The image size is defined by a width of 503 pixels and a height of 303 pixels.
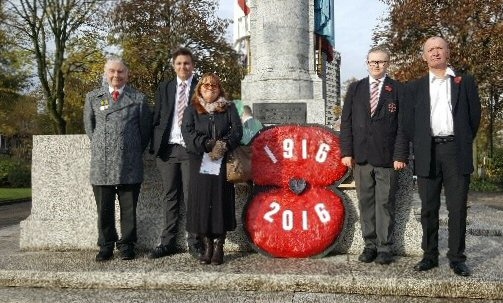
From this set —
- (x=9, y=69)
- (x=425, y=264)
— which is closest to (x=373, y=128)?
(x=425, y=264)

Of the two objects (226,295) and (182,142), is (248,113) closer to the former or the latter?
(182,142)

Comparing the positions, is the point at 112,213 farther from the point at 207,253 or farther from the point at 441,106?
the point at 441,106

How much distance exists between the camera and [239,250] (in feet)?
18.3

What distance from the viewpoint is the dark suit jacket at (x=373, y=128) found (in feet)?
15.9

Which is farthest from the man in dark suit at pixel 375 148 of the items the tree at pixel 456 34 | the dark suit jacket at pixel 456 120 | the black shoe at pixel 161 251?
the tree at pixel 456 34

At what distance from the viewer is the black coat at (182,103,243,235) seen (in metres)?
4.87

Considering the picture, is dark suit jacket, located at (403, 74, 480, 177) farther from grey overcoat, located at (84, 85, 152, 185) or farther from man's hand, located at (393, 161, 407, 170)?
grey overcoat, located at (84, 85, 152, 185)

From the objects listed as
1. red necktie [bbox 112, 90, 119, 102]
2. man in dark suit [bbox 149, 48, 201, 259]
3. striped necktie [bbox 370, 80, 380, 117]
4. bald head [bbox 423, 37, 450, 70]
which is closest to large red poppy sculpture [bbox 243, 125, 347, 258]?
striped necktie [bbox 370, 80, 380, 117]

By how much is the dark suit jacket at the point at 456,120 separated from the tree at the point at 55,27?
2377 centimetres

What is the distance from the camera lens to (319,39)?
31.4ft

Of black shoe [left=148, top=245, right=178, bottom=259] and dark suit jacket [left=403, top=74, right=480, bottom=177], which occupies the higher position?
dark suit jacket [left=403, top=74, right=480, bottom=177]

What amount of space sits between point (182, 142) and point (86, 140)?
4.07ft

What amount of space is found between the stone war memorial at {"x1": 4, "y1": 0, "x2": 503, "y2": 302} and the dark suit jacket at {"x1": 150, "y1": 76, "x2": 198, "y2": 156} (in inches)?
18.7

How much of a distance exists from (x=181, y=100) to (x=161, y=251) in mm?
1551
